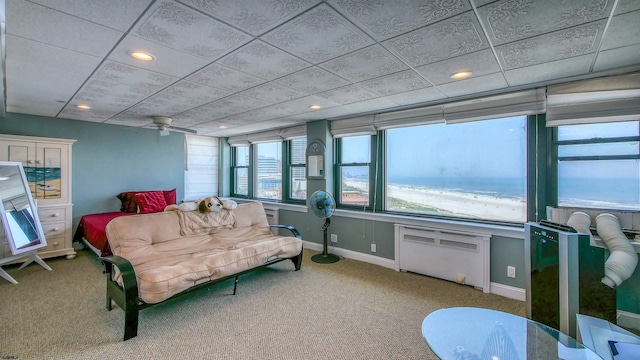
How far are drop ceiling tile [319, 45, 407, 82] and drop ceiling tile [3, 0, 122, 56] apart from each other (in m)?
1.48

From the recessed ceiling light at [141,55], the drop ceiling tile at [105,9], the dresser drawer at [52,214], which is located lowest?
the dresser drawer at [52,214]

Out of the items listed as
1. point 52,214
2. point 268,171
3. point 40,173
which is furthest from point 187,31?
point 268,171

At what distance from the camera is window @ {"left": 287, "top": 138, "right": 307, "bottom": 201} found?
5.11 meters

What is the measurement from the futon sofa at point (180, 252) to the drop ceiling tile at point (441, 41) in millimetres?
2441

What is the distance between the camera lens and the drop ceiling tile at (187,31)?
1.49 meters

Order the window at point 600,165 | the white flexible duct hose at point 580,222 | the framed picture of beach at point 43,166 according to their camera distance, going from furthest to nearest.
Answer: the framed picture of beach at point 43,166
the window at point 600,165
the white flexible duct hose at point 580,222

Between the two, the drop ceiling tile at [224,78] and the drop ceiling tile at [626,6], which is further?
the drop ceiling tile at [224,78]

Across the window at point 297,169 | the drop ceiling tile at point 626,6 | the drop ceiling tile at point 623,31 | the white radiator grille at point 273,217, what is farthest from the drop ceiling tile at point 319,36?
the white radiator grille at point 273,217

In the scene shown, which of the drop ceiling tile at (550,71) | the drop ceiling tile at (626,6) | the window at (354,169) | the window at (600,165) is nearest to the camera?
the drop ceiling tile at (626,6)

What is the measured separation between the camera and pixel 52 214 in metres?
4.00

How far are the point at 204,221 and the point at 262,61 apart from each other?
2207 millimetres

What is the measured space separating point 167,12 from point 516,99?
3150 millimetres

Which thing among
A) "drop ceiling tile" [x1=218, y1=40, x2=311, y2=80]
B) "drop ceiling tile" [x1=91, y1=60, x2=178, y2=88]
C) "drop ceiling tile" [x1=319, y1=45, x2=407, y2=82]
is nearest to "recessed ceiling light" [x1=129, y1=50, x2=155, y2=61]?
"drop ceiling tile" [x1=91, y1=60, x2=178, y2=88]

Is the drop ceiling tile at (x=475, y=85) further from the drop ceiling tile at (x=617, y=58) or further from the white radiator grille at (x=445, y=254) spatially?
the white radiator grille at (x=445, y=254)
